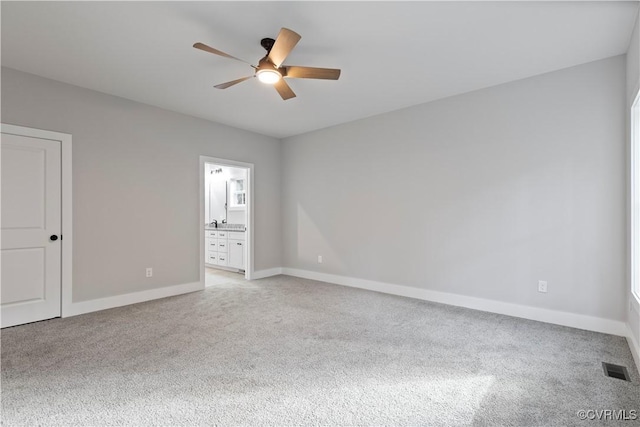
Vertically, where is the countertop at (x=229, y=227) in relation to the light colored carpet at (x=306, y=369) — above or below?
above

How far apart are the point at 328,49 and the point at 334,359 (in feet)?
8.79

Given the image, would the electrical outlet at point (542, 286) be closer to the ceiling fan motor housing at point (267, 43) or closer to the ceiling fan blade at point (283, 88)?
the ceiling fan blade at point (283, 88)

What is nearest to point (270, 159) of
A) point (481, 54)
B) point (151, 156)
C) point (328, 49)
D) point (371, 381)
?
point (151, 156)

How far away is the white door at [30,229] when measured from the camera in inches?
126

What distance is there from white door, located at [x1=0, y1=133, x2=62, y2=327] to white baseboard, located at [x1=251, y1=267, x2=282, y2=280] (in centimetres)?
270

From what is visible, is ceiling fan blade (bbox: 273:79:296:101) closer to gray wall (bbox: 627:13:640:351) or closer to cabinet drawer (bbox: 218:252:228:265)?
gray wall (bbox: 627:13:640:351)

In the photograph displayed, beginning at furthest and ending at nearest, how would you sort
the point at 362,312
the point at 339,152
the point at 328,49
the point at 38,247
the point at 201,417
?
the point at 339,152
the point at 362,312
the point at 38,247
the point at 328,49
the point at 201,417

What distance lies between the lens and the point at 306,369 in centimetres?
230

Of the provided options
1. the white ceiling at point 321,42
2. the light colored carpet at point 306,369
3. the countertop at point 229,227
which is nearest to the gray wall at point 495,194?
the white ceiling at point 321,42

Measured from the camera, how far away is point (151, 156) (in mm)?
4277

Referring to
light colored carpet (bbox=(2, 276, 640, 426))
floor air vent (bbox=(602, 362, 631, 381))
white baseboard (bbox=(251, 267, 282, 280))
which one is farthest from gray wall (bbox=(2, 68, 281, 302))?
floor air vent (bbox=(602, 362, 631, 381))

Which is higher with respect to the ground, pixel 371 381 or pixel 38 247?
pixel 38 247

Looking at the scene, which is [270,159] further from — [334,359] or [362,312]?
→ [334,359]

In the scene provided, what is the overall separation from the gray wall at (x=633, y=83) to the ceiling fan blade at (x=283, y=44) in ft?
8.55
